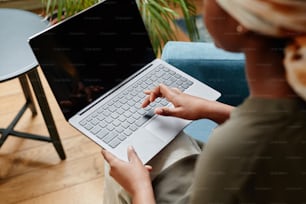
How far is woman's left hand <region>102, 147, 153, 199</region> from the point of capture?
0.83m

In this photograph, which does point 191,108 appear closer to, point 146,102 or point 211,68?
point 146,102

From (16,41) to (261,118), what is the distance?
0.99m

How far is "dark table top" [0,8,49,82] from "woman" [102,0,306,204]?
31.1 inches

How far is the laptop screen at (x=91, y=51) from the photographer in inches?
38.0

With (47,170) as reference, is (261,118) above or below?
above

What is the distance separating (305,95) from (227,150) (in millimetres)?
118

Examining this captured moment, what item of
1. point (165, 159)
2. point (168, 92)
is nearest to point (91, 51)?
point (168, 92)

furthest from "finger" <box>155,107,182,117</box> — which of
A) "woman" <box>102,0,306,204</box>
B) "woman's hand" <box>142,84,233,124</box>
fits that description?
"woman" <box>102,0,306,204</box>

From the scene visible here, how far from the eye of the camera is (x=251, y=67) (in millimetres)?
544

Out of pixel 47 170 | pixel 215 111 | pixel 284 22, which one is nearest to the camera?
pixel 284 22

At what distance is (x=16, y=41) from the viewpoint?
1.32 m

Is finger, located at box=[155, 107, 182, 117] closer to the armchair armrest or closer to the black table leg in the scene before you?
the armchair armrest

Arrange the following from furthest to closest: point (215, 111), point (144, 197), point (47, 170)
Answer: point (47, 170)
point (215, 111)
point (144, 197)

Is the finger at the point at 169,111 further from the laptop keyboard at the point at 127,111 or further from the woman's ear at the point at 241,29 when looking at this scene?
the woman's ear at the point at 241,29
